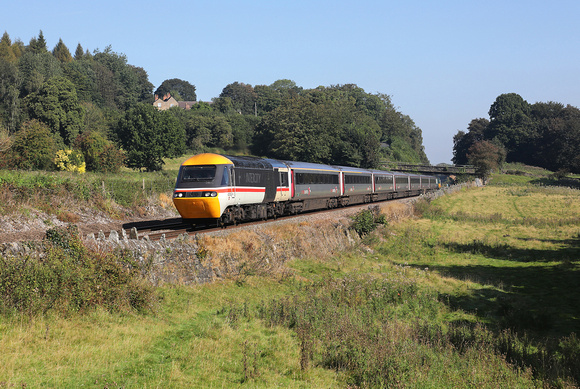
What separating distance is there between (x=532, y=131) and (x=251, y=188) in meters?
132

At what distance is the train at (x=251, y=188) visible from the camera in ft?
65.6

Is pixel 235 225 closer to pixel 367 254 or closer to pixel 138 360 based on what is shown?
pixel 367 254

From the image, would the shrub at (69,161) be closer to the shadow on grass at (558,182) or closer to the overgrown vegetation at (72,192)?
the overgrown vegetation at (72,192)

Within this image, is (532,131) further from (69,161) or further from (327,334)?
(327,334)

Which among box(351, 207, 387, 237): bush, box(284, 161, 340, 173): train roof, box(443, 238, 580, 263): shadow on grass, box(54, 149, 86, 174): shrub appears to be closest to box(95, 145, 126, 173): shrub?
box(54, 149, 86, 174): shrub

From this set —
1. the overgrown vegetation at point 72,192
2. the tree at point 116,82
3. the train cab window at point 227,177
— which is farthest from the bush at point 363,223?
the tree at point 116,82

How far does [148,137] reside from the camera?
71.1 metres

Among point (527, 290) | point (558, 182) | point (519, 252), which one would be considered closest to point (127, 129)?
point (519, 252)

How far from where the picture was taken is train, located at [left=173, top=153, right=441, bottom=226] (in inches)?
787

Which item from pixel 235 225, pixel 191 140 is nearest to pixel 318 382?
pixel 235 225

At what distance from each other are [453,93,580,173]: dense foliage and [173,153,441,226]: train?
9499cm

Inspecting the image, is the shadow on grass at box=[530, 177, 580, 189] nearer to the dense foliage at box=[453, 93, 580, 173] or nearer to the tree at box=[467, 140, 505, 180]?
the tree at box=[467, 140, 505, 180]

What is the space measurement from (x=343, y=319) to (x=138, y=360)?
21.5 ft

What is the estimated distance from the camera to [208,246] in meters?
17.4
